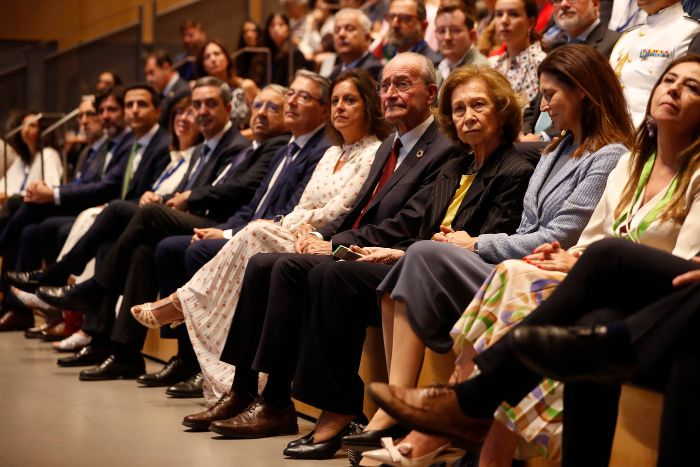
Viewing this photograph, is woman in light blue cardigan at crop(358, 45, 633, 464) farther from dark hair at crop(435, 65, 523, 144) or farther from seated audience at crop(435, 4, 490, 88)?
seated audience at crop(435, 4, 490, 88)

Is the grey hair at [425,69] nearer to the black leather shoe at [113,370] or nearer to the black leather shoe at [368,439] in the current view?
the black leather shoe at [368,439]

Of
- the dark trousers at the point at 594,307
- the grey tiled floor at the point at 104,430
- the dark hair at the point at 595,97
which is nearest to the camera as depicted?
the dark trousers at the point at 594,307

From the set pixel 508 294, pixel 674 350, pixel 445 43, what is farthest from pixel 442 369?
pixel 445 43

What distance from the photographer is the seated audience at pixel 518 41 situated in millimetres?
4934

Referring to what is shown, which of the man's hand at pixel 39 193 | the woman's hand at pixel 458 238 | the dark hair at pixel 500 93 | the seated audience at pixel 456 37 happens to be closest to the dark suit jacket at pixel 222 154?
the seated audience at pixel 456 37

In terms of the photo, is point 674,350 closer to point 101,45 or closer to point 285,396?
point 285,396

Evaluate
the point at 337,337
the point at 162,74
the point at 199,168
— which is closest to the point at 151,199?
the point at 199,168

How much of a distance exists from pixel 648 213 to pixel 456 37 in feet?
9.45

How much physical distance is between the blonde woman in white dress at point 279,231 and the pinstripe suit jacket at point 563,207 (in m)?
1.09

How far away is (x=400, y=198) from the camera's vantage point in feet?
12.5

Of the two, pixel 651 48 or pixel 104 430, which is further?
pixel 651 48

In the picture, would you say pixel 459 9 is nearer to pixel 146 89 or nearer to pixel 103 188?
pixel 146 89

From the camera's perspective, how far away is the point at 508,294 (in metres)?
2.60

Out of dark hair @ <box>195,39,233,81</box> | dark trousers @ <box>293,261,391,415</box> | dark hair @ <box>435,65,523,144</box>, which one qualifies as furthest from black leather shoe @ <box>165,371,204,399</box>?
dark hair @ <box>195,39,233,81</box>
